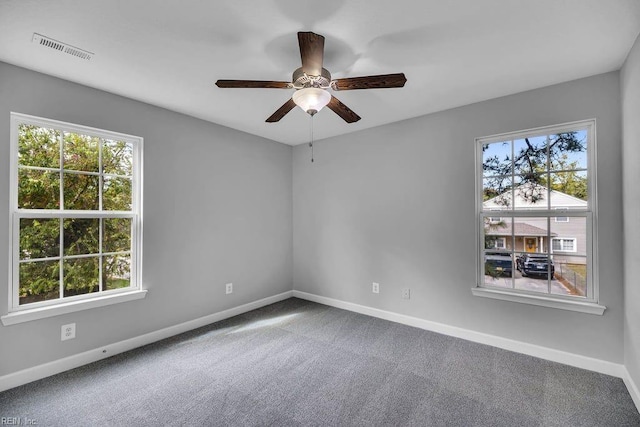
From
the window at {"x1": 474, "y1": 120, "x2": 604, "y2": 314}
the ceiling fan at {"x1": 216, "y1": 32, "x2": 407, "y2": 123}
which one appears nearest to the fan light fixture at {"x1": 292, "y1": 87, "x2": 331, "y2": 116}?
the ceiling fan at {"x1": 216, "y1": 32, "x2": 407, "y2": 123}

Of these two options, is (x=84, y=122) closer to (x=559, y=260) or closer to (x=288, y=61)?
(x=288, y=61)

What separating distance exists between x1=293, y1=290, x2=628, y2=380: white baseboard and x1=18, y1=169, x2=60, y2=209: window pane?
3261mm

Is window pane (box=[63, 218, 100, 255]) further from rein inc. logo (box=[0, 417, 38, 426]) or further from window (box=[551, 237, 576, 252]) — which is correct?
window (box=[551, 237, 576, 252])

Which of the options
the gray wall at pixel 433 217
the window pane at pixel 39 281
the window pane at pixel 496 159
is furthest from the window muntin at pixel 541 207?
the window pane at pixel 39 281

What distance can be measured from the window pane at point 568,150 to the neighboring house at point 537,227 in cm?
25

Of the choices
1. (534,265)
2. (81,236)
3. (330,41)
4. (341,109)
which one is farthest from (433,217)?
(81,236)

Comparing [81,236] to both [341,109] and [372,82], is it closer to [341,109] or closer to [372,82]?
[341,109]

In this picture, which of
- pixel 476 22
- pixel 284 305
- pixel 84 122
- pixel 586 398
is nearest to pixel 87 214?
pixel 84 122

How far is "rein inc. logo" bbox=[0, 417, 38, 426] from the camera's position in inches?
70.2

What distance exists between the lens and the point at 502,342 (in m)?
2.78

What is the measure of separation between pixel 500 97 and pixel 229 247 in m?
3.44

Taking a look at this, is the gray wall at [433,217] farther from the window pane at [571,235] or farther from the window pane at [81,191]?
the window pane at [81,191]

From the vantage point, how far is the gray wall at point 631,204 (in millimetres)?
1938

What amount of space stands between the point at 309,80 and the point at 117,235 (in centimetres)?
236
